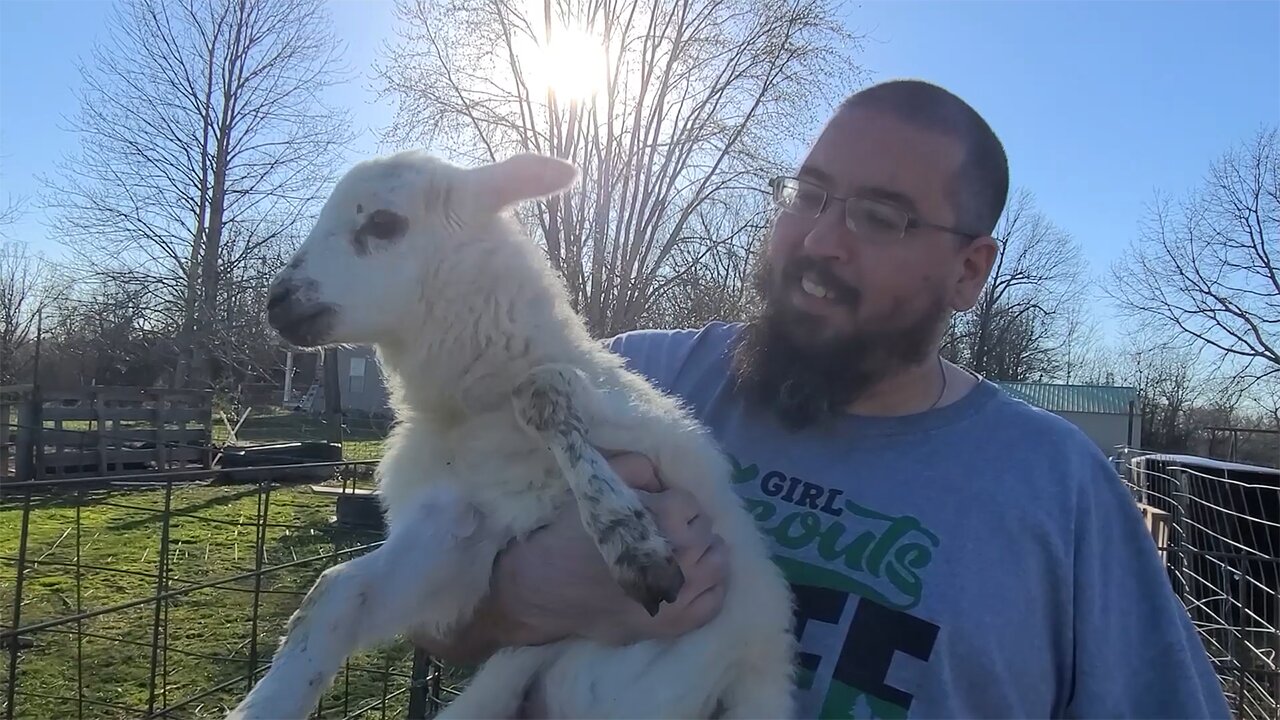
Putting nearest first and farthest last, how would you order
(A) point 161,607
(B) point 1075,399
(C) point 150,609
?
(A) point 161,607 < (C) point 150,609 < (B) point 1075,399

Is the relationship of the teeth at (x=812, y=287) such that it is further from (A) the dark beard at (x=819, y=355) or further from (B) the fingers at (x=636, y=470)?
(B) the fingers at (x=636, y=470)

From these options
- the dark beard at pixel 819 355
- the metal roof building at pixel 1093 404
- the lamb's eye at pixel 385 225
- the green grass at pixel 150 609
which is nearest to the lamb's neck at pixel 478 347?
the lamb's eye at pixel 385 225

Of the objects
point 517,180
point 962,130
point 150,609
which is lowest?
point 150,609

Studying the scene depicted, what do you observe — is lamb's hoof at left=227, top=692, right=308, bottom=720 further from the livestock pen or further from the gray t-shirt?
the livestock pen

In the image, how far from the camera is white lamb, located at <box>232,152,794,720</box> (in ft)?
5.91

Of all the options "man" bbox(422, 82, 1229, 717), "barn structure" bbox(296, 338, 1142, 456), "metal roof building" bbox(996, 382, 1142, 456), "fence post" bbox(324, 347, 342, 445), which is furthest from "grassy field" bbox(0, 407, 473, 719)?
"metal roof building" bbox(996, 382, 1142, 456)

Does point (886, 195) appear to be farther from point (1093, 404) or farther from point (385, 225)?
point (1093, 404)

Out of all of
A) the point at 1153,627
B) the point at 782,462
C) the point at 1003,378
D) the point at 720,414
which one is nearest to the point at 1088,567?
the point at 1153,627

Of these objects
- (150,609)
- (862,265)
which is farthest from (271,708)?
(150,609)

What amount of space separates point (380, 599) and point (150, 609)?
5.67m

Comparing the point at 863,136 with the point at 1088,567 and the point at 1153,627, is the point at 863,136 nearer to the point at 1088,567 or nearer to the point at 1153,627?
the point at 1088,567

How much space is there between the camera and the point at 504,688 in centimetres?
194

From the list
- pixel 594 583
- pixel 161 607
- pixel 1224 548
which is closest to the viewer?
pixel 594 583

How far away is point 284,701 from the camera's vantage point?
5.79ft
